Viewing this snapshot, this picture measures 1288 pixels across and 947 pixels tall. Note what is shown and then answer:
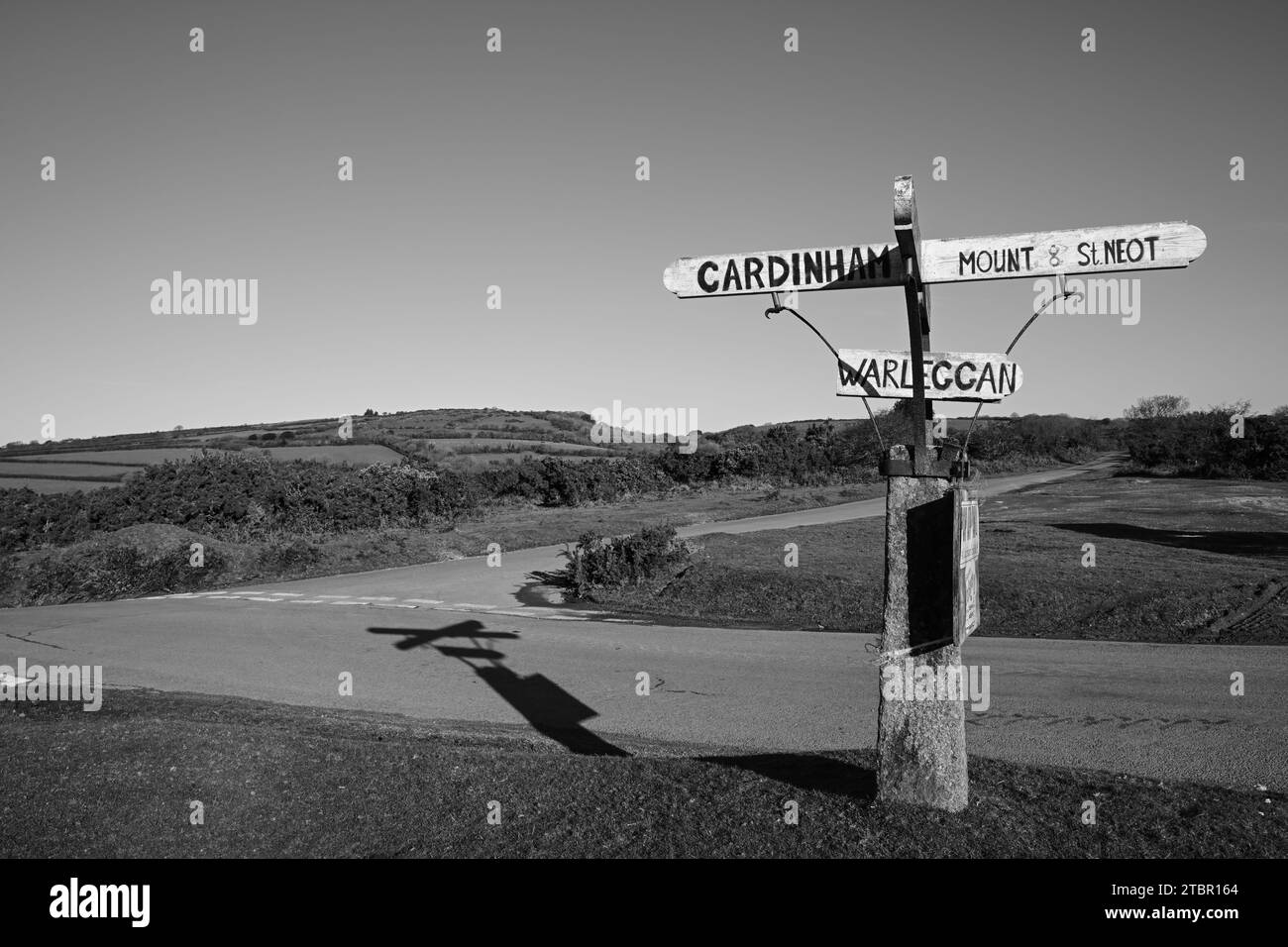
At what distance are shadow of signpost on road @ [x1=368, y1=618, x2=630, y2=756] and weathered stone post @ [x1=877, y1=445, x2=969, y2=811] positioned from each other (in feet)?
10.9

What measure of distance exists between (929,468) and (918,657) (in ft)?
3.15

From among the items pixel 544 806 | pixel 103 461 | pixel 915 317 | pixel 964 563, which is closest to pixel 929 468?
pixel 964 563

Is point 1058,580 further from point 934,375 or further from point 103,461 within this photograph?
point 103,461

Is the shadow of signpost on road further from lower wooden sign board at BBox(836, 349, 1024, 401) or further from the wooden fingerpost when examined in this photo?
lower wooden sign board at BBox(836, 349, 1024, 401)

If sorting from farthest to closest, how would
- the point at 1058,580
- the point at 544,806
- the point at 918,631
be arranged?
the point at 1058,580 → the point at 544,806 → the point at 918,631

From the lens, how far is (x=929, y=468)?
4.35 metres

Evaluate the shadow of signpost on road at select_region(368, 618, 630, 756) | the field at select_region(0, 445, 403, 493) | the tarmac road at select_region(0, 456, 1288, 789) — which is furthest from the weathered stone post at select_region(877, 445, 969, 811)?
the field at select_region(0, 445, 403, 493)

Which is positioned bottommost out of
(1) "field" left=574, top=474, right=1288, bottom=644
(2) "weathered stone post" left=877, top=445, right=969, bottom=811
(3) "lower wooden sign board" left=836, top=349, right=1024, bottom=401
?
(1) "field" left=574, top=474, right=1288, bottom=644

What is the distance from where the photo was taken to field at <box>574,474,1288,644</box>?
38.0 ft
